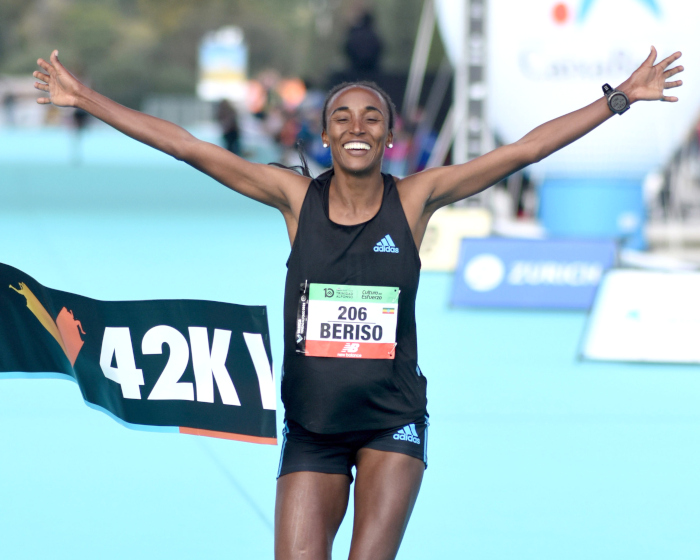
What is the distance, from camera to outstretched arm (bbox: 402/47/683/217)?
3496 mm

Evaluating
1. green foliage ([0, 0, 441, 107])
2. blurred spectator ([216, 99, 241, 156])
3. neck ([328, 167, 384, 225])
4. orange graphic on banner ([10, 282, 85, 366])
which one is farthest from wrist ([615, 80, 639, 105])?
green foliage ([0, 0, 441, 107])

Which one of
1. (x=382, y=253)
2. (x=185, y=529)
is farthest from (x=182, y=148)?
(x=185, y=529)

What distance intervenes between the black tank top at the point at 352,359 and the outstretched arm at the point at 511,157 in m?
0.16

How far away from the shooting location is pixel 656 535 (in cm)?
461

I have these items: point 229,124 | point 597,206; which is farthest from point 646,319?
point 229,124

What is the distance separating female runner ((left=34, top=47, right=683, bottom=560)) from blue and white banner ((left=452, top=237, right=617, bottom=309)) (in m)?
6.45

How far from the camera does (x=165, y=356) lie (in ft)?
12.2

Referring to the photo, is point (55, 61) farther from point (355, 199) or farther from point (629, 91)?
point (629, 91)

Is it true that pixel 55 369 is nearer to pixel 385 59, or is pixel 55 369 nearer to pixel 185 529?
pixel 185 529

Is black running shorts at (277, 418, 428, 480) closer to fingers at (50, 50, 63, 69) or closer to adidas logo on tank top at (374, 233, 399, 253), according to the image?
adidas logo on tank top at (374, 233, 399, 253)

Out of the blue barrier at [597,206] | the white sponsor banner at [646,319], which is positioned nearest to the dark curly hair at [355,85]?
the white sponsor banner at [646,319]

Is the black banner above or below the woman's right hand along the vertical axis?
below

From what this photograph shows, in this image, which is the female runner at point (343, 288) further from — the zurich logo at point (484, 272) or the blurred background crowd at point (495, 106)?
the zurich logo at point (484, 272)

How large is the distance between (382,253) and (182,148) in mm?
762
